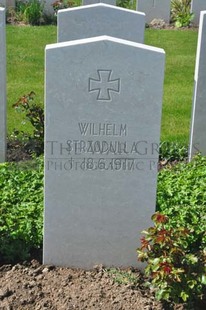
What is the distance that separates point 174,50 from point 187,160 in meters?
5.39

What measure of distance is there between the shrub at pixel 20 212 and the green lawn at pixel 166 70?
6.58ft

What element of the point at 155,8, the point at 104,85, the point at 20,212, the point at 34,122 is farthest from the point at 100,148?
the point at 155,8

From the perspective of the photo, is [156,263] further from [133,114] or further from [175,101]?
[175,101]

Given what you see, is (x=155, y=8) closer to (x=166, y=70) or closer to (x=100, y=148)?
(x=166, y=70)

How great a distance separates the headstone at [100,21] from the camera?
661 centimetres

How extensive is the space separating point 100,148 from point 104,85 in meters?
0.44

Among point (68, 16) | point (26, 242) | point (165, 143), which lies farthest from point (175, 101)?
point (26, 242)

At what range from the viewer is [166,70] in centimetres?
1069

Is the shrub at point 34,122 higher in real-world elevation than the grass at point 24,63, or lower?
lower

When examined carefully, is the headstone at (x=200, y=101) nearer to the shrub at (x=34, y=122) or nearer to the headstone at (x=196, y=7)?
the shrub at (x=34, y=122)

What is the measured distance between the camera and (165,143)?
728 cm

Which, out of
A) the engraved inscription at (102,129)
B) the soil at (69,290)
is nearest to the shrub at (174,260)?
the soil at (69,290)

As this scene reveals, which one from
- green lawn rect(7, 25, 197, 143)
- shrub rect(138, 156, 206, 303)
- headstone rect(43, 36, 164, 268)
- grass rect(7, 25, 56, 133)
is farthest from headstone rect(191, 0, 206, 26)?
headstone rect(43, 36, 164, 268)

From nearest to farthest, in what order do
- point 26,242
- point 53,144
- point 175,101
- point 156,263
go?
point 156,263 < point 53,144 < point 26,242 < point 175,101
